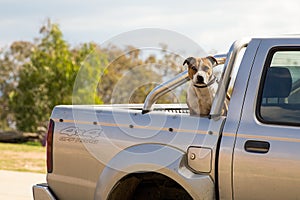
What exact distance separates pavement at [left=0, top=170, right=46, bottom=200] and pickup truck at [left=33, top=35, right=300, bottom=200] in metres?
3.68

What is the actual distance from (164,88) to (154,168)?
0.74m

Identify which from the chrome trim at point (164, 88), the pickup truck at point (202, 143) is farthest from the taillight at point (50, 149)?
the chrome trim at point (164, 88)

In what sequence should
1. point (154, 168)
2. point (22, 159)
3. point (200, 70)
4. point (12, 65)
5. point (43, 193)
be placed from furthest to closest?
point (12, 65) → point (22, 159) → point (43, 193) → point (200, 70) → point (154, 168)

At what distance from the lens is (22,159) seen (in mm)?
13375

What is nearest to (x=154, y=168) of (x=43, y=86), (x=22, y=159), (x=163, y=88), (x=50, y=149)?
(x=163, y=88)

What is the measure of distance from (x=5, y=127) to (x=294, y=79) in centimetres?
3277

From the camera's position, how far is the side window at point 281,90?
3895 millimetres

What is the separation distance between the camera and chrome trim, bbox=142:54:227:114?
4.48 metres

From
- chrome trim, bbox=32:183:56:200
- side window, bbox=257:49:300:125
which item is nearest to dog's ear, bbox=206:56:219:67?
side window, bbox=257:49:300:125

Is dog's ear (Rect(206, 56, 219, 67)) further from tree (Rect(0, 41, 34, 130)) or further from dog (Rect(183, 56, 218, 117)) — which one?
tree (Rect(0, 41, 34, 130))

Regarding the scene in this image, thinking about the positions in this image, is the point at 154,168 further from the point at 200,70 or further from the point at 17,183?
the point at 17,183

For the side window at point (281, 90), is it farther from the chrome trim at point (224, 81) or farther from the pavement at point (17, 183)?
the pavement at point (17, 183)

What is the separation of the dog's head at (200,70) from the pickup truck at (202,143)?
211 millimetres

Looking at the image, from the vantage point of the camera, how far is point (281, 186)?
12.2 ft
